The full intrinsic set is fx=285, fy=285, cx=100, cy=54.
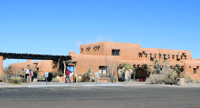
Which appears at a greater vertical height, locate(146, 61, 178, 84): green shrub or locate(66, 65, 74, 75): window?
locate(66, 65, 74, 75): window

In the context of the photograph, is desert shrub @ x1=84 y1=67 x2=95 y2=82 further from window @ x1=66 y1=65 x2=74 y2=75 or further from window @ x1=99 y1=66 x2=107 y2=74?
window @ x1=99 y1=66 x2=107 y2=74

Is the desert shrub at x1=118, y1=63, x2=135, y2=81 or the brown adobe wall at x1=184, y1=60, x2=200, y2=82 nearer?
the desert shrub at x1=118, y1=63, x2=135, y2=81

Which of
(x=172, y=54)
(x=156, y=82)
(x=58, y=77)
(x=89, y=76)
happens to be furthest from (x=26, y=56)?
(x=172, y=54)

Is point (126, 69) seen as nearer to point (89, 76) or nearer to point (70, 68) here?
point (89, 76)

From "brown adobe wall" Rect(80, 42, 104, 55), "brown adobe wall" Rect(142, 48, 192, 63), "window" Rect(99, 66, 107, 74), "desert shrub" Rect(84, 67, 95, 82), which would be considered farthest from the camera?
"brown adobe wall" Rect(142, 48, 192, 63)

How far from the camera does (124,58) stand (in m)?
47.7

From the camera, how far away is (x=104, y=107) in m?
10.4

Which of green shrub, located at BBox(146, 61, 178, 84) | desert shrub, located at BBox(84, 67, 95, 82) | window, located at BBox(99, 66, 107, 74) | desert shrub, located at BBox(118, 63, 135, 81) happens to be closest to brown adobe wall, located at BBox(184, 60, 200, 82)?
desert shrub, located at BBox(118, 63, 135, 81)

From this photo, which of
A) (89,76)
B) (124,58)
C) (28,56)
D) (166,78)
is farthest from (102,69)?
(166,78)

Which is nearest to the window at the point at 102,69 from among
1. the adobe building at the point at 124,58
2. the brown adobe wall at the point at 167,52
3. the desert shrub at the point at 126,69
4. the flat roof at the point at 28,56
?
the adobe building at the point at 124,58

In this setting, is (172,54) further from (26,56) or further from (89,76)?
(26,56)

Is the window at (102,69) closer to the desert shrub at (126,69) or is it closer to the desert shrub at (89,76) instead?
the desert shrub at (126,69)

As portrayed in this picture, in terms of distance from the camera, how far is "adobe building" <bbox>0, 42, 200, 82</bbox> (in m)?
42.6

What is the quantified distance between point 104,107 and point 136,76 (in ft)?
124
